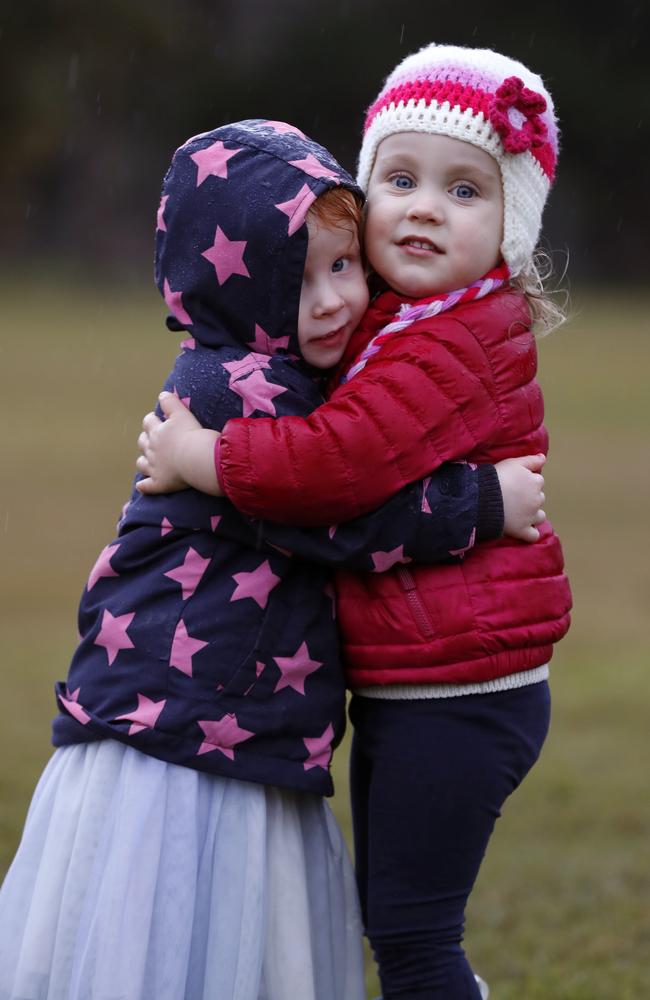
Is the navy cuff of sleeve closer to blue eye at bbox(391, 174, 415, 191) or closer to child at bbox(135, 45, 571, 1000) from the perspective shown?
child at bbox(135, 45, 571, 1000)

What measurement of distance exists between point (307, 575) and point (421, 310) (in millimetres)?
469

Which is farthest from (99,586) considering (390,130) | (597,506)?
(597,506)

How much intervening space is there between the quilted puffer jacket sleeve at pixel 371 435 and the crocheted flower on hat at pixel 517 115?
0.31 m

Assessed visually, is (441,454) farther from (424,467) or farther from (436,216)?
(436,216)

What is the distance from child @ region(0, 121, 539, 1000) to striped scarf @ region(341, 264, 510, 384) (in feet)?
0.21

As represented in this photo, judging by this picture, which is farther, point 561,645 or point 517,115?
point 561,645

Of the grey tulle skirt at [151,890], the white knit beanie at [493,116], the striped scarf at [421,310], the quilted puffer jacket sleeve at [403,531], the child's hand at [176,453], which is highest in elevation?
the white knit beanie at [493,116]

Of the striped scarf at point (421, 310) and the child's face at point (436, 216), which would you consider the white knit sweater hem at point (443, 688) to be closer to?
the striped scarf at point (421, 310)

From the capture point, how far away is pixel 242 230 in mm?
2359

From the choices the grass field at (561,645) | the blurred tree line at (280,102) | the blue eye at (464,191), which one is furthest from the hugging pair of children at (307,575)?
the blurred tree line at (280,102)

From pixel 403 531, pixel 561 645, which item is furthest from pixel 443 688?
pixel 561 645

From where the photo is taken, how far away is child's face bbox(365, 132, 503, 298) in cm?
242

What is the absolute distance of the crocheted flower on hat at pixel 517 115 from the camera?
2406 millimetres

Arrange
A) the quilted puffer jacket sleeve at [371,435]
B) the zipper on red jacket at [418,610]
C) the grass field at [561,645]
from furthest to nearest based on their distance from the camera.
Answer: the grass field at [561,645] → the zipper on red jacket at [418,610] → the quilted puffer jacket sleeve at [371,435]
